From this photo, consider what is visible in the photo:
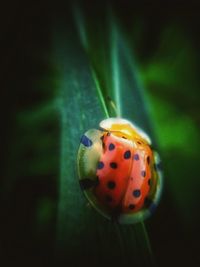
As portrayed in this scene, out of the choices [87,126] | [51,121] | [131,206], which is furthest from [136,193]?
[51,121]

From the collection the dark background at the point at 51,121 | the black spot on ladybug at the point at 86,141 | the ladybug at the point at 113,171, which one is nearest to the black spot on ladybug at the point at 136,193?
the ladybug at the point at 113,171

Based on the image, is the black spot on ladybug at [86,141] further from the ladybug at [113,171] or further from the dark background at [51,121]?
the dark background at [51,121]

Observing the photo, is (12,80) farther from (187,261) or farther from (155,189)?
(187,261)

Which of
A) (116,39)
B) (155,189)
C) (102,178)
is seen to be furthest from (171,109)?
(102,178)

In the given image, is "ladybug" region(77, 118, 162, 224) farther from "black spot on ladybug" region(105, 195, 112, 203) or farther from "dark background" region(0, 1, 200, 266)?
"dark background" region(0, 1, 200, 266)

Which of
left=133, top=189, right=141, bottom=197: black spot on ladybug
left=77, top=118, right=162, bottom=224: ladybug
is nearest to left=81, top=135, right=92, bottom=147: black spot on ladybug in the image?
left=77, top=118, right=162, bottom=224: ladybug

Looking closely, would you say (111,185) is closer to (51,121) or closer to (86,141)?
(86,141)
